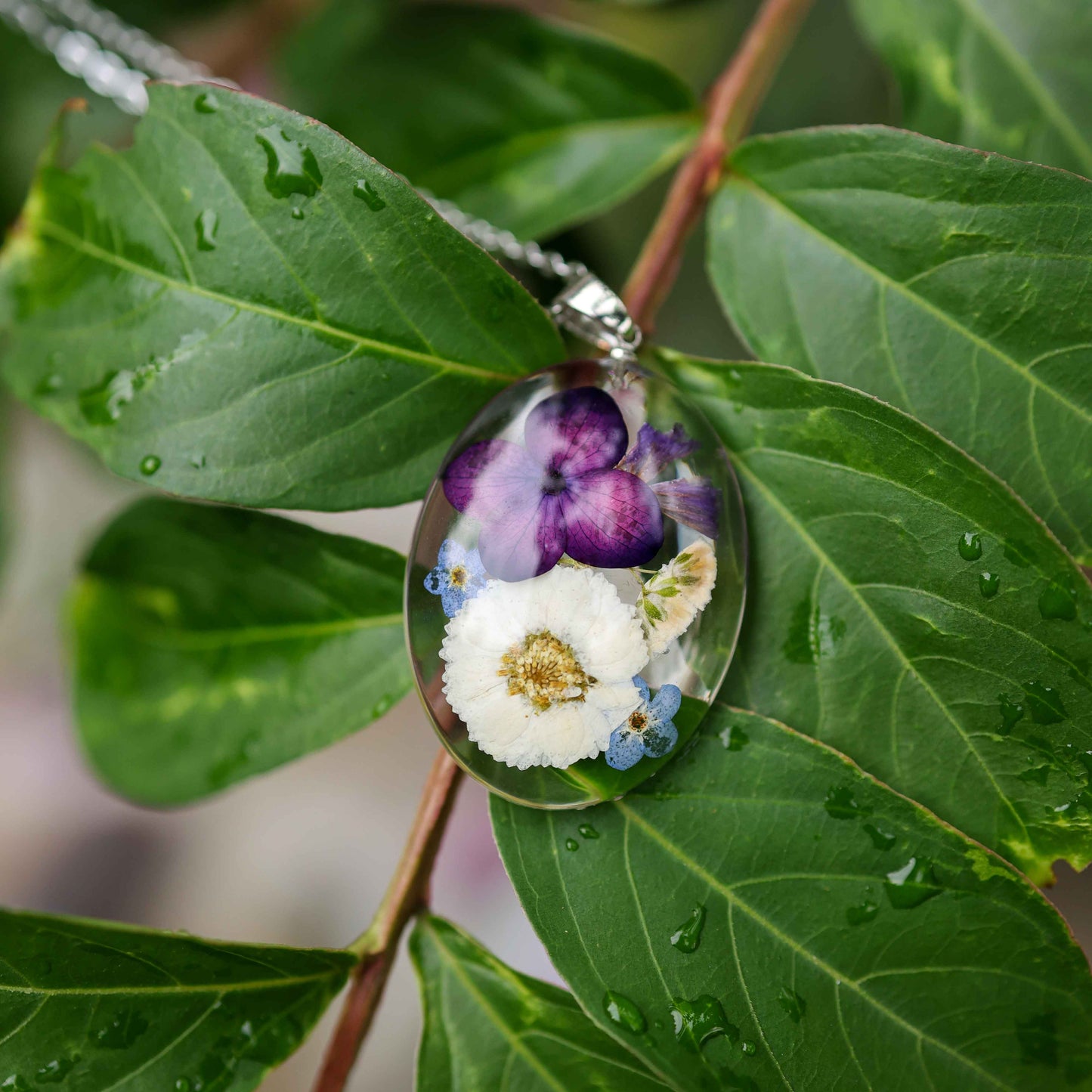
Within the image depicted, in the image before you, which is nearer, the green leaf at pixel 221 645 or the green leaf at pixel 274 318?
the green leaf at pixel 274 318

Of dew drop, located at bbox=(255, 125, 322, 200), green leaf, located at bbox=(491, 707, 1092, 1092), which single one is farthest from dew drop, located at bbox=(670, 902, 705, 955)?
dew drop, located at bbox=(255, 125, 322, 200)

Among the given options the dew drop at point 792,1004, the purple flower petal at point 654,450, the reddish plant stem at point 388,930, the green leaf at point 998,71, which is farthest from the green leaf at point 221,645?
the green leaf at point 998,71

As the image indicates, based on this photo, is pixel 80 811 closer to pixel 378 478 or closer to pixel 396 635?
pixel 396 635

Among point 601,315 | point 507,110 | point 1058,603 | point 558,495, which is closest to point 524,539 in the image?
point 558,495

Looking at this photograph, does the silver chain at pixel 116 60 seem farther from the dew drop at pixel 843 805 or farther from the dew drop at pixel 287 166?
the dew drop at pixel 843 805

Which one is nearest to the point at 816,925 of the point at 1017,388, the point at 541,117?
the point at 1017,388

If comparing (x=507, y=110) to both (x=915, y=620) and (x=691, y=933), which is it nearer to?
(x=915, y=620)

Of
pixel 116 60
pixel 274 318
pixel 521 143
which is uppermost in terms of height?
pixel 116 60
